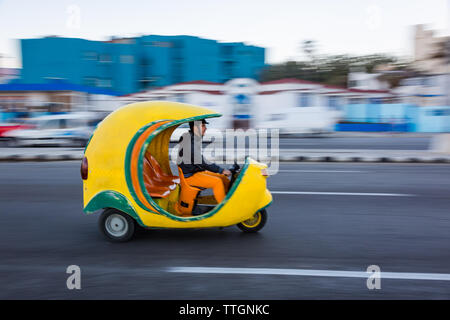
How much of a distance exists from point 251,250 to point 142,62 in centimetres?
4721

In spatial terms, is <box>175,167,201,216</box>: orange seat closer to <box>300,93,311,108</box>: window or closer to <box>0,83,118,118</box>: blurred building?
<box>300,93,311,108</box>: window

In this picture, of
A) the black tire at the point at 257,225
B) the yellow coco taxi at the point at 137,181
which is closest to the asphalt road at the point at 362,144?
the black tire at the point at 257,225

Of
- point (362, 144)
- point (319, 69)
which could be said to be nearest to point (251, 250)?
point (362, 144)

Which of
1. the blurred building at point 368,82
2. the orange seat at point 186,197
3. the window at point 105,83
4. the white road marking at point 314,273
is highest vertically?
the window at point 105,83

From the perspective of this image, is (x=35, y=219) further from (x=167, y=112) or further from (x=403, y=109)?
(x=403, y=109)

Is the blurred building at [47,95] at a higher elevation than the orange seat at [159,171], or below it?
higher

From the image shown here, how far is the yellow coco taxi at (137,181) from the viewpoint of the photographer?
15.7ft

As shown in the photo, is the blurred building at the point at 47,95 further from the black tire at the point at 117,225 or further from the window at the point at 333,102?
the black tire at the point at 117,225

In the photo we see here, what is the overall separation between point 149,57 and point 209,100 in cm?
2453

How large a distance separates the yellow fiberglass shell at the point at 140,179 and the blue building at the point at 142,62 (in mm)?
45023

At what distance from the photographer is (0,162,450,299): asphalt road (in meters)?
3.76

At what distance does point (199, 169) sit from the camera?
502 cm

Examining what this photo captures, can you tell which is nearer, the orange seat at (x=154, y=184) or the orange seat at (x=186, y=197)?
the orange seat at (x=186, y=197)

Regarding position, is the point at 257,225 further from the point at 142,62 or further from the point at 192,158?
the point at 142,62
